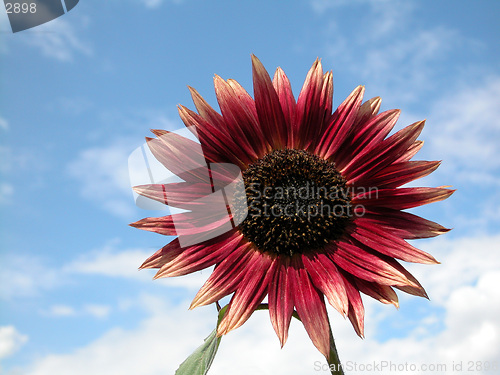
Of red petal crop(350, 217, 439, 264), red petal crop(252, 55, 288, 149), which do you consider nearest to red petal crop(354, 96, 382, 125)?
red petal crop(252, 55, 288, 149)

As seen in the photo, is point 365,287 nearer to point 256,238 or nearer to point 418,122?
point 256,238

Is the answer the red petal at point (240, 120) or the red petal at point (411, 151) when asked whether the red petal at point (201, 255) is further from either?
the red petal at point (411, 151)

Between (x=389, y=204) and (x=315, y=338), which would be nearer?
(x=315, y=338)

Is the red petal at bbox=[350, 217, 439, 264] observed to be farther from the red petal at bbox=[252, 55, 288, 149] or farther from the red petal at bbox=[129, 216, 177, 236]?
the red petal at bbox=[129, 216, 177, 236]

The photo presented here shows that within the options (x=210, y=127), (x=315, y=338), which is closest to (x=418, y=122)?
(x=210, y=127)

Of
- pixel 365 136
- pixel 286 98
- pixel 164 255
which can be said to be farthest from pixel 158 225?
pixel 365 136

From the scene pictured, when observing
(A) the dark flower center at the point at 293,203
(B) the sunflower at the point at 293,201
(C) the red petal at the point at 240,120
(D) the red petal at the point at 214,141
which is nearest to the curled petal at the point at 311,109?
(B) the sunflower at the point at 293,201
